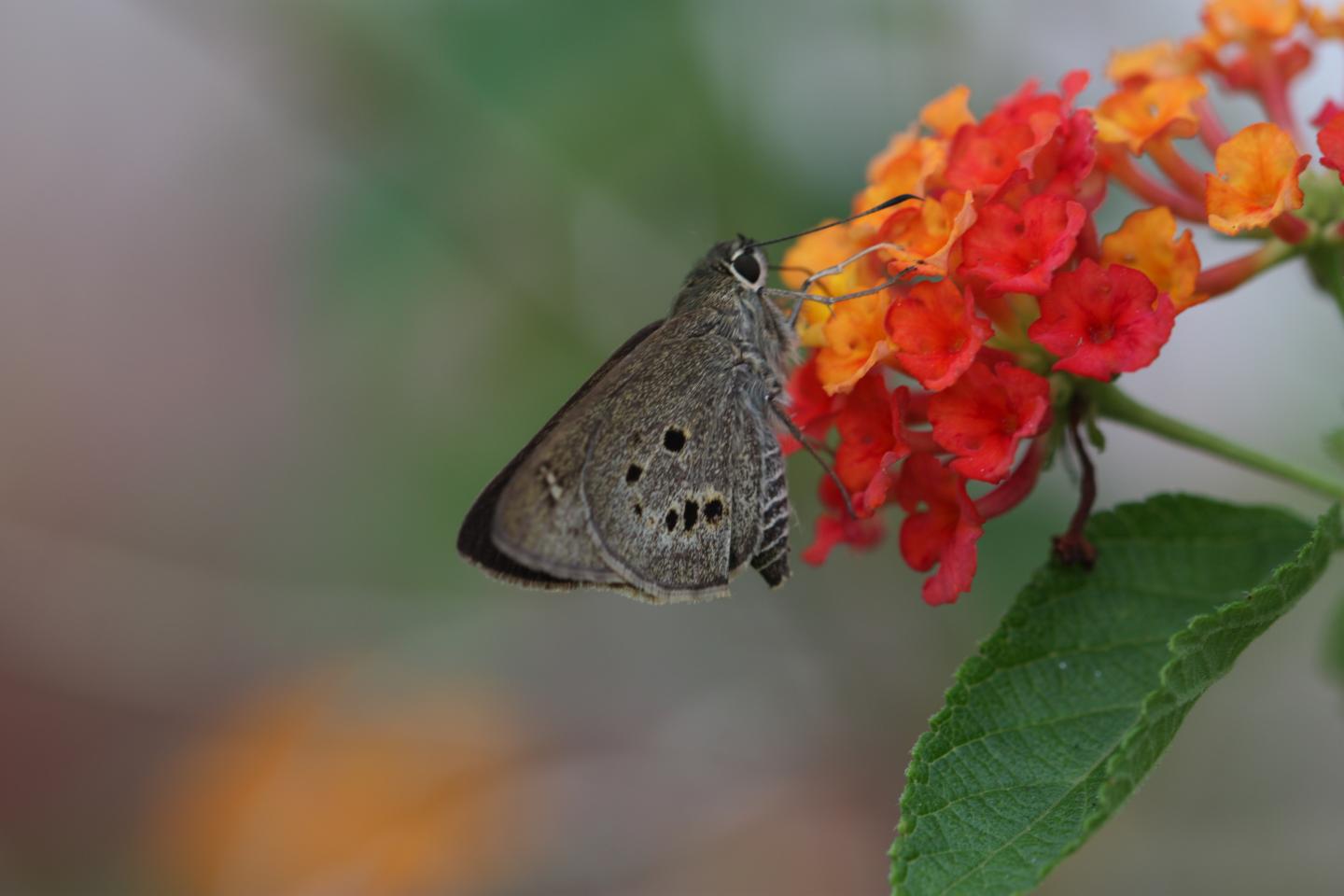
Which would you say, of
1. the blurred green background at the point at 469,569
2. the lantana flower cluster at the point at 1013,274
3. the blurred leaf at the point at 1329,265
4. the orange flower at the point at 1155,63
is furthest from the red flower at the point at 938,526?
the blurred green background at the point at 469,569

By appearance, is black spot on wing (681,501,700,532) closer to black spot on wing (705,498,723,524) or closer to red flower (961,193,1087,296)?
black spot on wing (705,498,723,524)

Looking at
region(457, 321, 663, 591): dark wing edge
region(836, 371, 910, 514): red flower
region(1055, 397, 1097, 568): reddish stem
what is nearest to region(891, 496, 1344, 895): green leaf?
region(1055, 397, 1097, 568): reddish stem

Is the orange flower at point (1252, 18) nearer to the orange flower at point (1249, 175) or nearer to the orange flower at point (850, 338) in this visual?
the orange flower at point (1249, 175)

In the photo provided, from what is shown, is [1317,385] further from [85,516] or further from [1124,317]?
[85,516]

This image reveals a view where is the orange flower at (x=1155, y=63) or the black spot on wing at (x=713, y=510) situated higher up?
the orange flower at (x=1155, y=63)

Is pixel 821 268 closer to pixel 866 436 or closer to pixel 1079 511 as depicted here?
pixel 866 436

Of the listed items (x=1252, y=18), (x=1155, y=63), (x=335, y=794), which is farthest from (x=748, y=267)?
(x=335, y=794)
